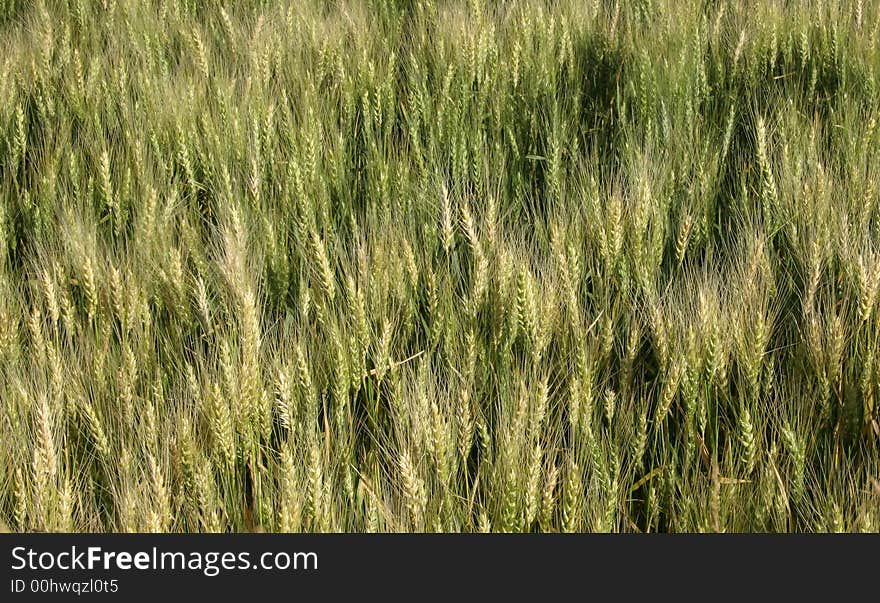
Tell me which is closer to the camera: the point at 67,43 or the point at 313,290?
the point at 313,290


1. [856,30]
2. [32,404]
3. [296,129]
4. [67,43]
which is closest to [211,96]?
[296,129]

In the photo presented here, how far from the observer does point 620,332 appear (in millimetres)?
1932

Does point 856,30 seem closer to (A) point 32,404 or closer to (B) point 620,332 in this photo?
(B) point 620,332

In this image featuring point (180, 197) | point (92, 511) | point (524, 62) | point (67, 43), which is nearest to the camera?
point (92, 511)

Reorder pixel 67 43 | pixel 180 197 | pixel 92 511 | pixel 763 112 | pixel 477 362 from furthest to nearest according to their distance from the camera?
pixel 67 43 → pixel 763 112 → pixel 180 197 → pixel 477 362 → pixel 92 511

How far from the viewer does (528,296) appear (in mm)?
1732

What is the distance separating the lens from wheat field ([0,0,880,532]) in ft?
5.17

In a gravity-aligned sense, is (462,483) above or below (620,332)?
below

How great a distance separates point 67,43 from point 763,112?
1962 millimetres

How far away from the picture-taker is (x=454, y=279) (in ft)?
6.63

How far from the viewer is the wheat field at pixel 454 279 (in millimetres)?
1576

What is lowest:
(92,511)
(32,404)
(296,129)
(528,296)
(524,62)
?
(92,511)

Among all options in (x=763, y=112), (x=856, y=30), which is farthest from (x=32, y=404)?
(x=856, y=30)

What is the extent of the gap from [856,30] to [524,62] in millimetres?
896
